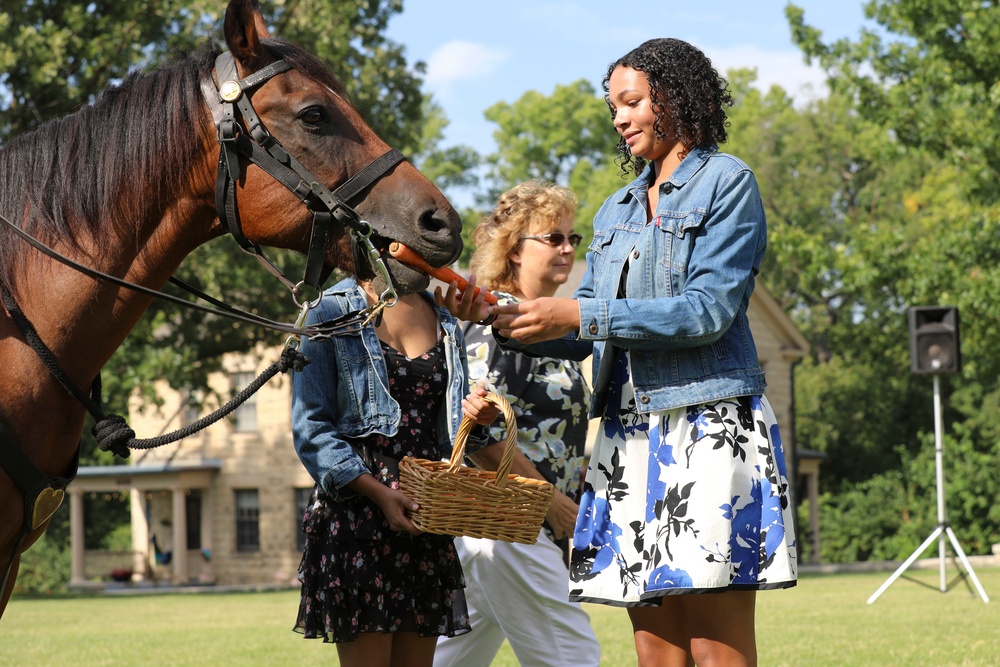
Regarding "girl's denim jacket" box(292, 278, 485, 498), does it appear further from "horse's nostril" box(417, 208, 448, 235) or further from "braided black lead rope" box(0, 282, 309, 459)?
"horse's nostril" box(417, 208, 448, 235)

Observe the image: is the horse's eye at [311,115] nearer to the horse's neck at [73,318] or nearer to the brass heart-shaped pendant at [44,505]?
the horse's neck at [73,318]

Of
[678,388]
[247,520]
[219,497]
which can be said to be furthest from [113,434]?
[219,497]

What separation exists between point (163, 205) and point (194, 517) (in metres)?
37.7

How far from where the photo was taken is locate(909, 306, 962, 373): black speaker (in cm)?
1520

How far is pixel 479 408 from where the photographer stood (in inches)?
158

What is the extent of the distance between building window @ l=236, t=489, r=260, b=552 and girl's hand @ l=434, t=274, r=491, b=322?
35355 millimetres

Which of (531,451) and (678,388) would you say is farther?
(531,451)

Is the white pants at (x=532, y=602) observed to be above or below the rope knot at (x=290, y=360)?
below

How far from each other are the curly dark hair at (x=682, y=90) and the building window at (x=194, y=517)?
37.7 meters

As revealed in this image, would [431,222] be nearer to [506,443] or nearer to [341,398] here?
[506,443]

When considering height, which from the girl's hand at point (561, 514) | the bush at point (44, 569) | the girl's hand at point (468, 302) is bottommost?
the bush at point (44, 569)

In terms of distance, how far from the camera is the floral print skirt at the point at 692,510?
3133 mm

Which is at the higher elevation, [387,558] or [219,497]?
[387,558]

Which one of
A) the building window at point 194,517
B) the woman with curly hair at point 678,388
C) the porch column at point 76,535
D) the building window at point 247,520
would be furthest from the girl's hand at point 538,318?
the building window at point 194,517
